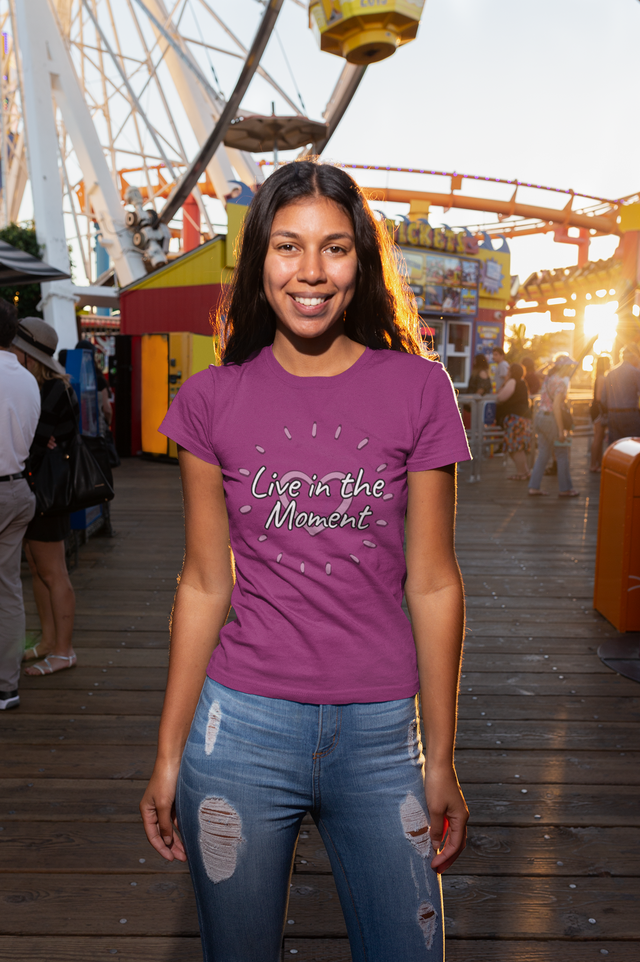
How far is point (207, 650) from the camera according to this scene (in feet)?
4.14

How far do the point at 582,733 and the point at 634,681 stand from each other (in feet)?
2.48

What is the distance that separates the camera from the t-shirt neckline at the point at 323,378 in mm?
1221

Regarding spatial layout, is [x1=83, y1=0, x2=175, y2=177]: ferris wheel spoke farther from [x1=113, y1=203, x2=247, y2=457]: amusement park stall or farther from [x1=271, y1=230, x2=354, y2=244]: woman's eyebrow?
[x1=271, y1=230, x2=354, y2=244]: woman's eyebrow

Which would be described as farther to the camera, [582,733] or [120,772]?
[582,733]

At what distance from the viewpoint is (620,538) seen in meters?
4.64

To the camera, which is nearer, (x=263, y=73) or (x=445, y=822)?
(x=445, y=822)

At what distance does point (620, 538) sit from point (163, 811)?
3920 mm

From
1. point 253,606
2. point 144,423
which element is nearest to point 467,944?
point 253,606

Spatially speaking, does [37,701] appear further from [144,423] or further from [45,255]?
[45,255]

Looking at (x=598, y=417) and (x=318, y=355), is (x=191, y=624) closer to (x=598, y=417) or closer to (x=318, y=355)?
(x=318, y=355)

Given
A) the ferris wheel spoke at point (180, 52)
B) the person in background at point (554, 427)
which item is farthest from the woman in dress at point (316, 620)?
the ferris wheel spoke at point (180, 52)

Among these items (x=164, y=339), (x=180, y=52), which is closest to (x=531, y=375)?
(x=164, y=339)

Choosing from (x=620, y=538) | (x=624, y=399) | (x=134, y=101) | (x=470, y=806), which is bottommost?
(x=470, y=806)

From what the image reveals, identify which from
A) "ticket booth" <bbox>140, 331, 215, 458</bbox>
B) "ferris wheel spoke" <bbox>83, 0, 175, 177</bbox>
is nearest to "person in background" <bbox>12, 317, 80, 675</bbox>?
"ticket booth" <bbox>140, 331, 215, 458</bbox>
